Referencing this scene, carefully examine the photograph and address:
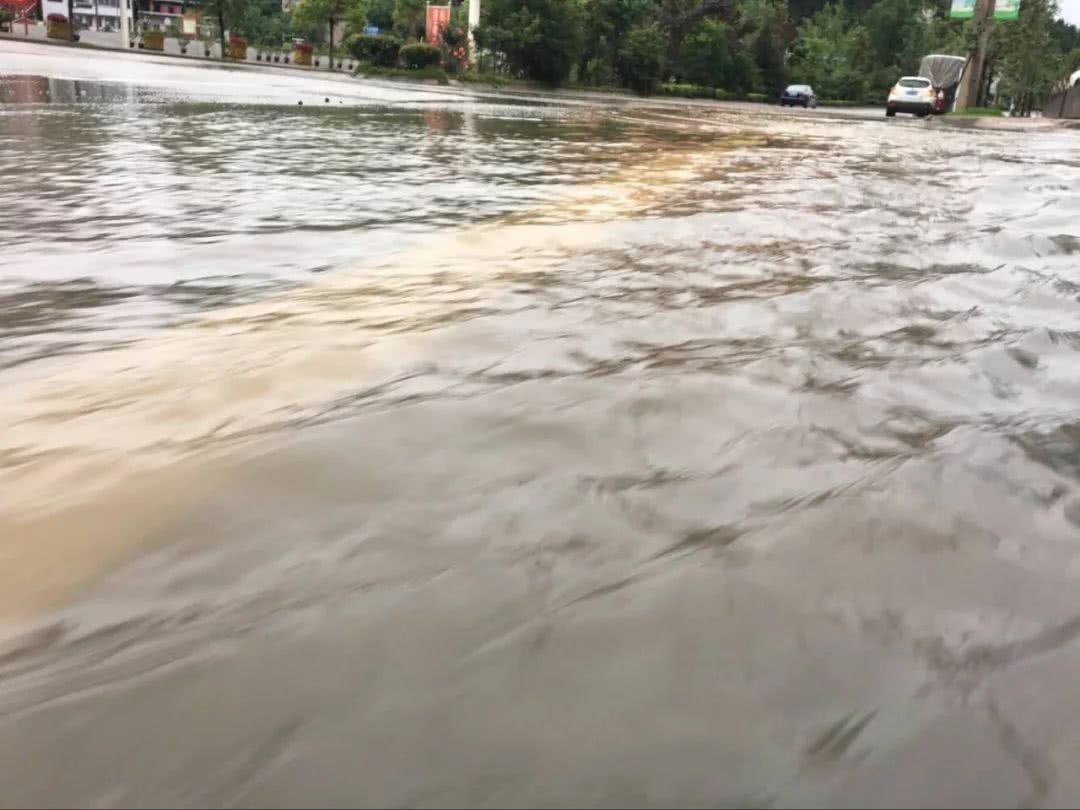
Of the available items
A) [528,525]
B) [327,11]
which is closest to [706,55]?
[327,11]

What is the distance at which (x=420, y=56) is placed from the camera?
31641 millimetres

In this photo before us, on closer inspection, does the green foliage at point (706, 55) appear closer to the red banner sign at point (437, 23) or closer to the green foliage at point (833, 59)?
the green foliage at point (833, 59)

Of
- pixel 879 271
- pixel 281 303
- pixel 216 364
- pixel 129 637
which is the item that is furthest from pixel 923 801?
pixel 879 271

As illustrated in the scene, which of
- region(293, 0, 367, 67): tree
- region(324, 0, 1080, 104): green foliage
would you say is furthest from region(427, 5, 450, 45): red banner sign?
region(293, 0, 367, 67): tree

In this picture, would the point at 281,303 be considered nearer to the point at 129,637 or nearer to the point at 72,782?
the point at 129,637

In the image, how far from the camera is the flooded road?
4.26 ft

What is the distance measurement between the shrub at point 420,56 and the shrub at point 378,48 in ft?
4.05

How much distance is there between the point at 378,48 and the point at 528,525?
34.5m

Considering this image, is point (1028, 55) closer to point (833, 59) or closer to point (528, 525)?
point (833, 59)

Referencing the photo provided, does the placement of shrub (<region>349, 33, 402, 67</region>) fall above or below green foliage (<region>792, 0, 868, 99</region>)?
below

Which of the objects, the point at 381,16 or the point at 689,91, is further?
the point at 381,16

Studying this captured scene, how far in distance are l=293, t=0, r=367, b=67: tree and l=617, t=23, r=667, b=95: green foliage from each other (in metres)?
11.4

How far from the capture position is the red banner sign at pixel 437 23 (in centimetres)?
3200

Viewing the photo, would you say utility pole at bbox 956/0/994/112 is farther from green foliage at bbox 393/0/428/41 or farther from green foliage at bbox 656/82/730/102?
green foliage at bbox 393/0/428/41
